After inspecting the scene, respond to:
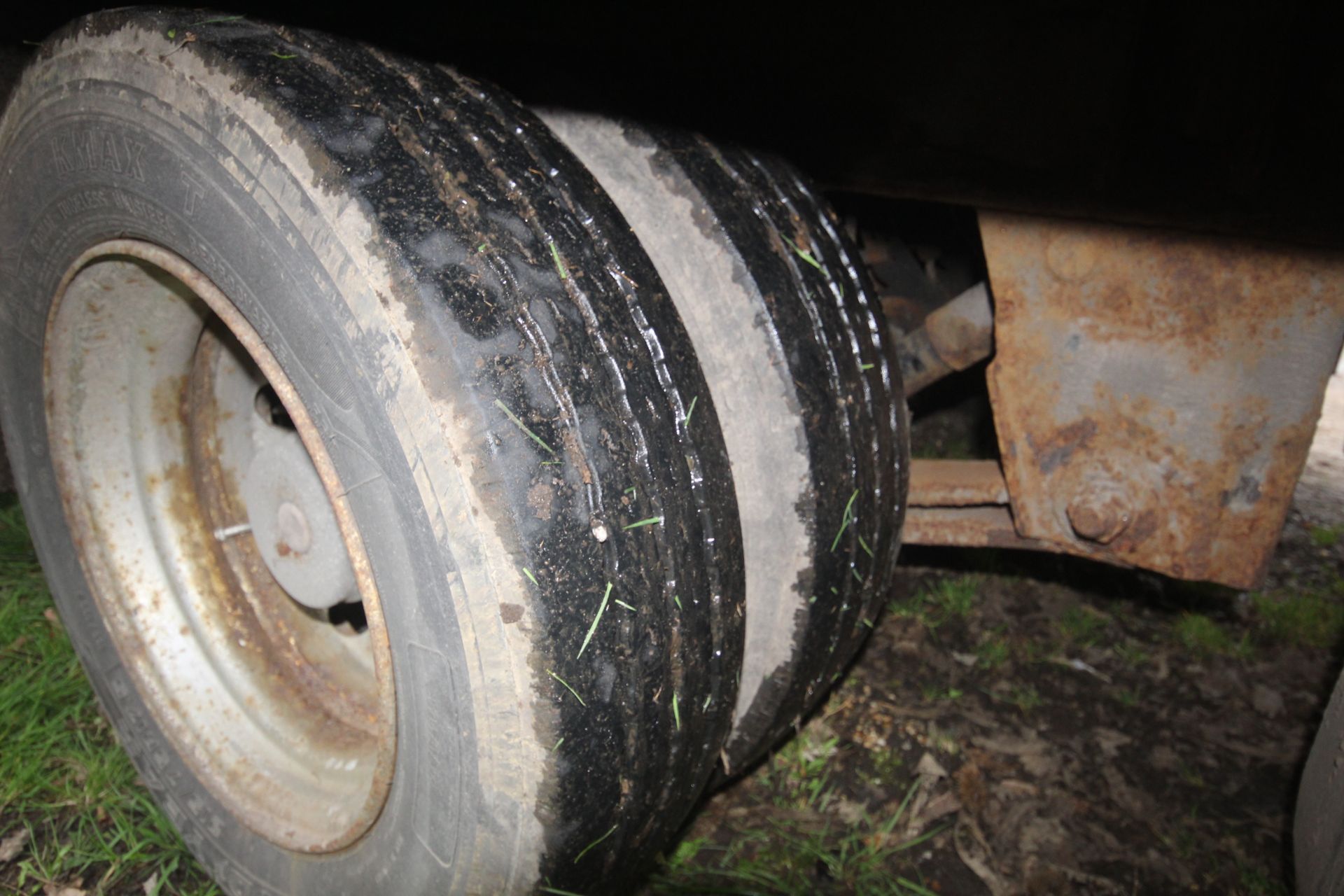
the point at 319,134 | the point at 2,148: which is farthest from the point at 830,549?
the point at 2,148

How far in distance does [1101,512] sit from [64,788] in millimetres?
2119

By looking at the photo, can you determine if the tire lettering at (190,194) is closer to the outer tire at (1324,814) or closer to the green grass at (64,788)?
the green grass at (64,788)

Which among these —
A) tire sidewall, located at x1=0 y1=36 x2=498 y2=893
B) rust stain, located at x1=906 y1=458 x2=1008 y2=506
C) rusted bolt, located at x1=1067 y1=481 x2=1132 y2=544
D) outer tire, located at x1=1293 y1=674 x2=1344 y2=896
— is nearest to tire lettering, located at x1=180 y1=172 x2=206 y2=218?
tire sidewall, located at x1=0 y1=36 x2=498 y2=893

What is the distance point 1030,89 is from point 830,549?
771 mm

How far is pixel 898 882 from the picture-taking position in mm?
1828

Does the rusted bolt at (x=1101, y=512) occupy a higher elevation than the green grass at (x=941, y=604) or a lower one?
higher

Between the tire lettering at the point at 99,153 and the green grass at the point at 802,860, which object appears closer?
the tire lettering at the point at 99,153

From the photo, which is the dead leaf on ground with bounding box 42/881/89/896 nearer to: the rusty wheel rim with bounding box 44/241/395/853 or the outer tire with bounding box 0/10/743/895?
the rusty wheel rim with bounding box 44/241/395/853

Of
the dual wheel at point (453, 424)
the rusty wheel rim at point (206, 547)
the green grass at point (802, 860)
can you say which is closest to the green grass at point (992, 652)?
the green grass at point (802, 860)

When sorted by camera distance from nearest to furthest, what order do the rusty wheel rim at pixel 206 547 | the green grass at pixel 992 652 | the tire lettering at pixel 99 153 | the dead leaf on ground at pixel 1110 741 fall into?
the tire lettering at pixel 99 153
the rusty wheel rim at pixel 206 547
the dead leaf on ground at pixel 1110 741
the green grass at pixel 992 652

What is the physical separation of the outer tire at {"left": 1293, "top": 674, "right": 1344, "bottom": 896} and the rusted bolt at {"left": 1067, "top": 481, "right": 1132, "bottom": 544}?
0.44 meters

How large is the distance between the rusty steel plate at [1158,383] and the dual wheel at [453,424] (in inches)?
11.1

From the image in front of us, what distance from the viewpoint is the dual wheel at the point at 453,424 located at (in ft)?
3.49

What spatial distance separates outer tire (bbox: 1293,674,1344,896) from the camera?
3.81 feet
